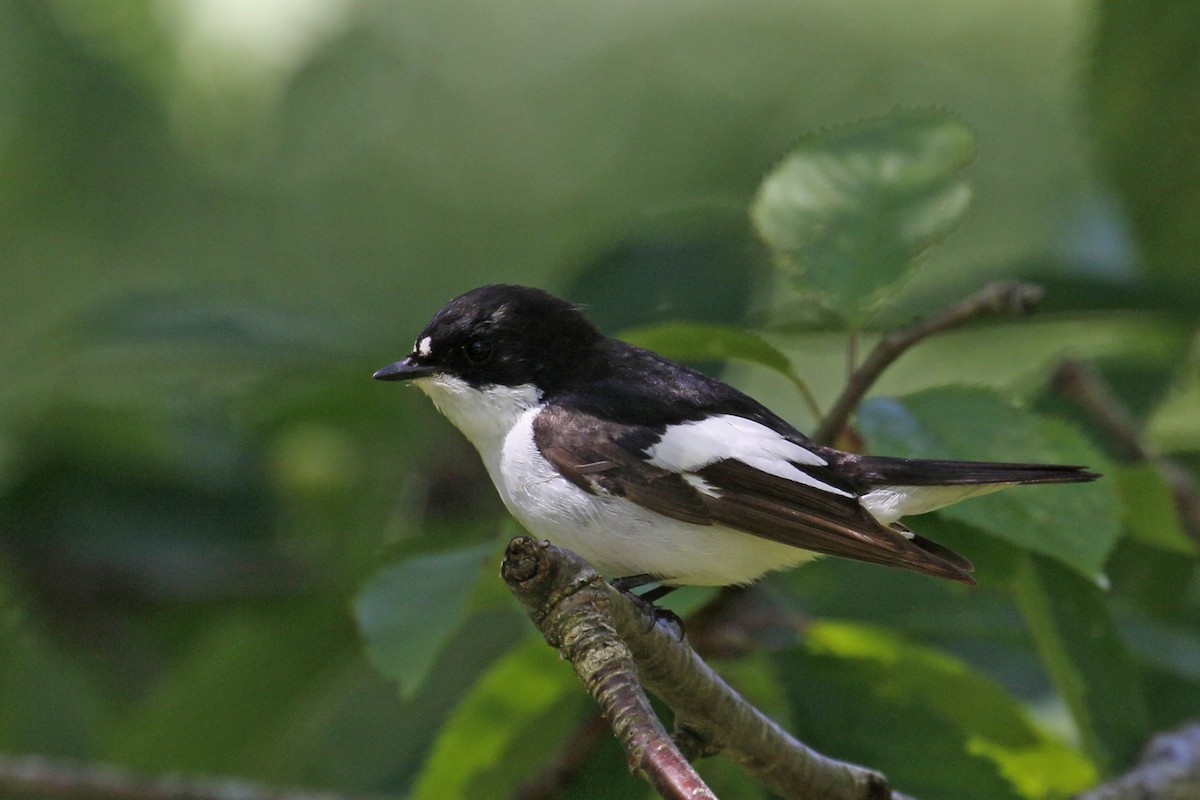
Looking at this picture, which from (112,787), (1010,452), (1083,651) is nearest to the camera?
(1010,452)

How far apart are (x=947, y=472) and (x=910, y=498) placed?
0.37ft

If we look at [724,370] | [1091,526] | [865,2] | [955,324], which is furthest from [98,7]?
[865,2]

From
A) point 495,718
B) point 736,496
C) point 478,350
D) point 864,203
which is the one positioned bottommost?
point 495,718

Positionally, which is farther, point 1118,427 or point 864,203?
point 1118,427

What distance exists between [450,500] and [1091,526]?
3.04 m

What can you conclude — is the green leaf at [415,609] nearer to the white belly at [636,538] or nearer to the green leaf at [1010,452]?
the white belly at [636,538]

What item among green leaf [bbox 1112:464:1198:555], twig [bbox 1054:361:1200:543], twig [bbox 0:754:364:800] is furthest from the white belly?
twig [bbox 0:754:364:800]

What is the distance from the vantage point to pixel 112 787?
3307 mm

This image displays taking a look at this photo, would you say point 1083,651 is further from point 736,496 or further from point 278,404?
point 278,404

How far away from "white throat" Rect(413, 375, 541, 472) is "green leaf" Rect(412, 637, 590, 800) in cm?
43

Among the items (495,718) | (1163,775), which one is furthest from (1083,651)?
(495,718)

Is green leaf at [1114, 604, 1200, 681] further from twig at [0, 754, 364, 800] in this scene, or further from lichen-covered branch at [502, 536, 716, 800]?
twig at [0, 754, 364, 800]

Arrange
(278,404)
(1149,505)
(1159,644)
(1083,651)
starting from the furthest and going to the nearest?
(278,404) → (1159,644) → (1149,505) → (1083,651)

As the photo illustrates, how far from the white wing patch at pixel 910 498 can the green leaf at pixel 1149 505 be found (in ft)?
1.53
